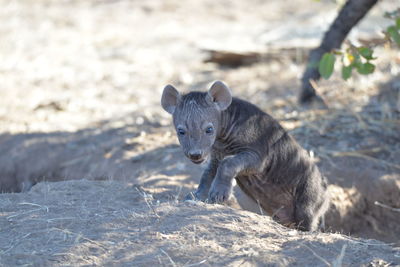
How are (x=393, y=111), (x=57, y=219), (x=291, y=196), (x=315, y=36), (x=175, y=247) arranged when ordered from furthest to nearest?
(x=315, y=36) → (x=393, y=111) → (x=291, y=196) → (x=57, y=219) → (x=175, y=247)

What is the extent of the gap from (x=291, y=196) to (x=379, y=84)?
4.67 meters

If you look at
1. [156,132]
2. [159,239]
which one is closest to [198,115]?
[159,239]

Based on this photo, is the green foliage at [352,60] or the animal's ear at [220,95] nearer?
the animal's ear at [220,95]

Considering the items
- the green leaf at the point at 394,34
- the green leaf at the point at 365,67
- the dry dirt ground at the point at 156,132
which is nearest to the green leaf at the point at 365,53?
the green leaf at the point at 365,67

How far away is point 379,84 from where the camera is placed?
1046 cm

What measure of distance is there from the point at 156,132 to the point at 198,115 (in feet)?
12.0

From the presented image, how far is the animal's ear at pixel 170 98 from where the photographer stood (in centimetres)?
612

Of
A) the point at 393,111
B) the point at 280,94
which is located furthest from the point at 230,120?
the point at 280,94

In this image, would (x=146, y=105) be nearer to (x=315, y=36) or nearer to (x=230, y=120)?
(x=315, y=36)

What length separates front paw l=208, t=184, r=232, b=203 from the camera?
18.6ft

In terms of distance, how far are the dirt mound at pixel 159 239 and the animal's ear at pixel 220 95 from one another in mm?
1194

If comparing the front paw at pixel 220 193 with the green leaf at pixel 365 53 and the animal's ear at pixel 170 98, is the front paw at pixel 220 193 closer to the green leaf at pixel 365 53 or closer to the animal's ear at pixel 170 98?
the animal's ear at pixel 170 98

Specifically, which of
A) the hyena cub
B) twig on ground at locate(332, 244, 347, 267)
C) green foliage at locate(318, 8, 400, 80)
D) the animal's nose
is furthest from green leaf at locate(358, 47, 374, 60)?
twig on ground at locate(332, 244, 347, 267)

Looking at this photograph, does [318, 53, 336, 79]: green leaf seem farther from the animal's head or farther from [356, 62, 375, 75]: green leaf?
the animal's head
